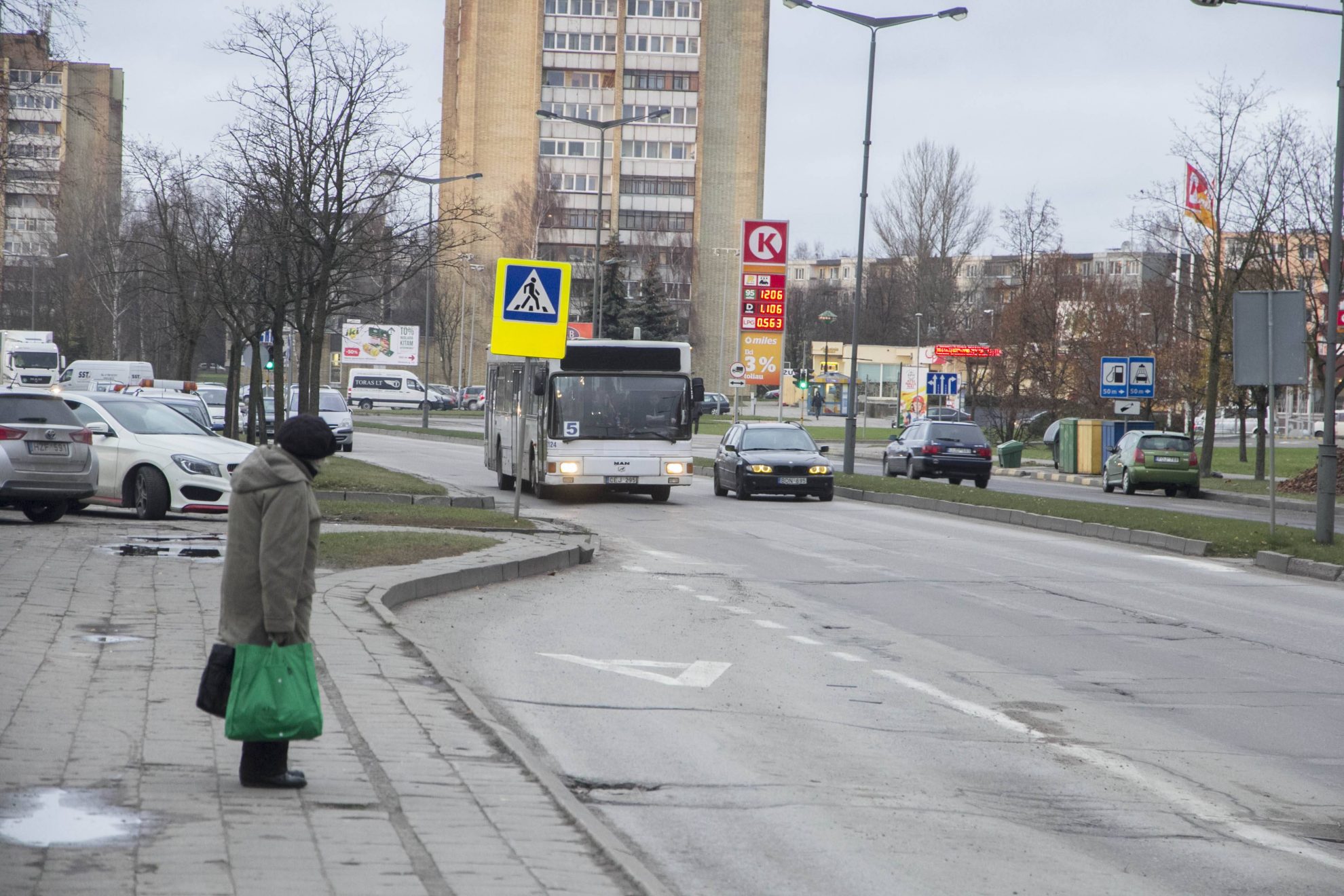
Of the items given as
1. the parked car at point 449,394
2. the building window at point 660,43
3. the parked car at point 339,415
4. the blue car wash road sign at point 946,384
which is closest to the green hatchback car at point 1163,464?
the blue car wash road sign at point 946,384

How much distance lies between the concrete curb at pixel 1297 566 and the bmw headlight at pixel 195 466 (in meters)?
12.5

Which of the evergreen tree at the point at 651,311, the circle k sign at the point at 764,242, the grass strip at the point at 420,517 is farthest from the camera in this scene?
the evergreen tree at the point at 651,311

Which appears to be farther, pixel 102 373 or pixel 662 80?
pixel 662 80

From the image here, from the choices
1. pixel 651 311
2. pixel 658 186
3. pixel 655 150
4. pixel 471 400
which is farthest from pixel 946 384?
pixel 655 150

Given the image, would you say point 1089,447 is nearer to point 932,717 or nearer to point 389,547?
point 389,547

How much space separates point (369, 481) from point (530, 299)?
27.7ft

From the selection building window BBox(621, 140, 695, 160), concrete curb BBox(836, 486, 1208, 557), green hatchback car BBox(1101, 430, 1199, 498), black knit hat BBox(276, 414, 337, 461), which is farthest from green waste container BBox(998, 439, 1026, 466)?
building window BBox(621, 140, 695, 160)

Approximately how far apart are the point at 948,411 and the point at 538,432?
5683 centimetres

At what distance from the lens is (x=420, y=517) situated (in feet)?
65.5

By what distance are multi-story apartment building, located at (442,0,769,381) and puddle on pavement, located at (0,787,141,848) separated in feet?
327

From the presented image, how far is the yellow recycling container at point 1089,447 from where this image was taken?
47688mm

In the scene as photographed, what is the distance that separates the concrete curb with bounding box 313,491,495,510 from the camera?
23.5 metres

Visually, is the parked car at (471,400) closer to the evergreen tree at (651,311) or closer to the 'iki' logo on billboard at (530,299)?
the evergreen tree at (651,311)

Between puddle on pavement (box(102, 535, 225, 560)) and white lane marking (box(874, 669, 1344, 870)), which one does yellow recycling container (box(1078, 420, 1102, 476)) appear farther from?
white lane marking (box(874, 669, 1344, 870))
